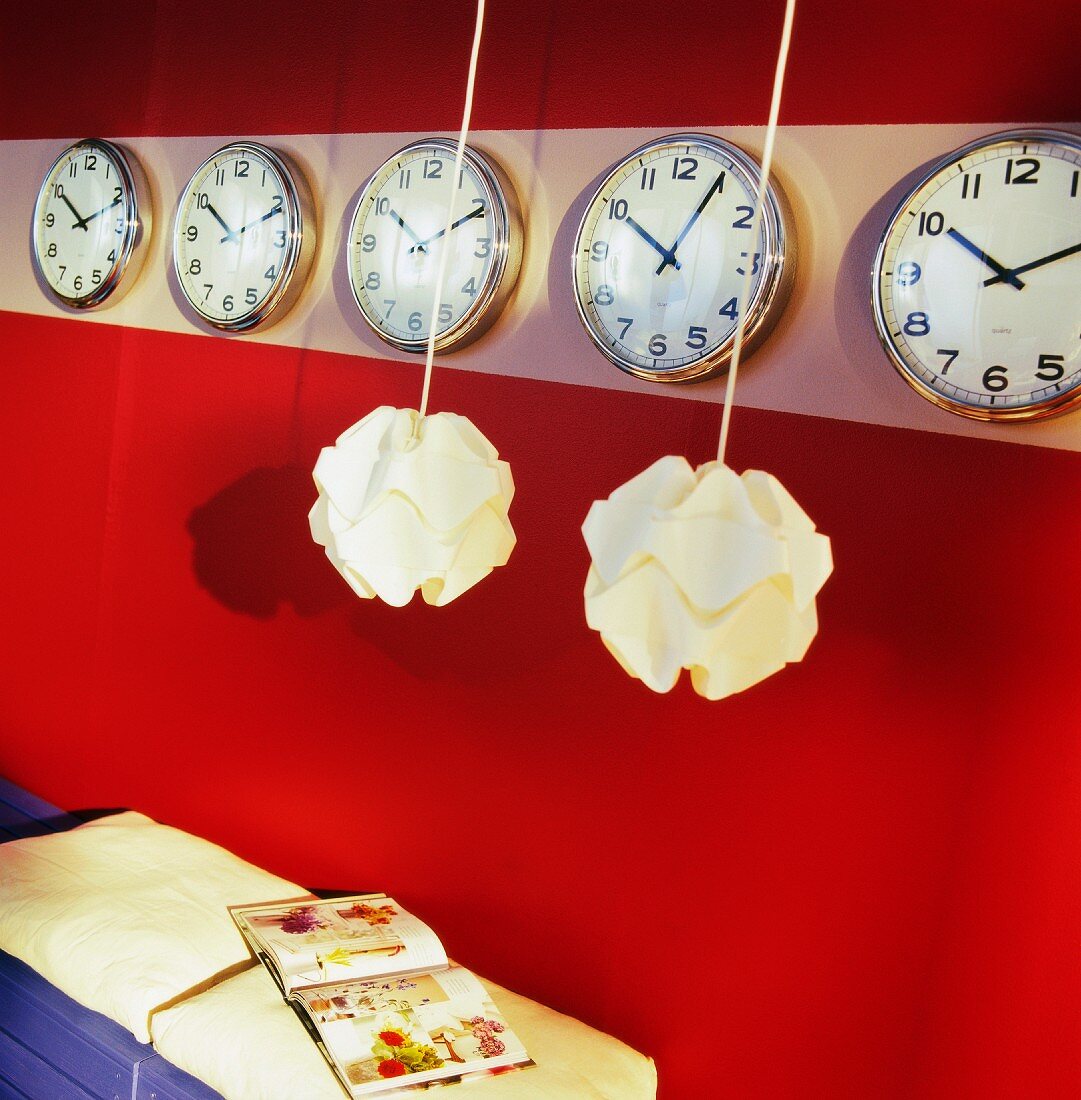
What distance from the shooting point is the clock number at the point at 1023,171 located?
1.50 meters

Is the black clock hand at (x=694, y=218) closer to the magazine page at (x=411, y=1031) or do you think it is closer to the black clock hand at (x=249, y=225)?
the black clock hand at (x=249, y=225)

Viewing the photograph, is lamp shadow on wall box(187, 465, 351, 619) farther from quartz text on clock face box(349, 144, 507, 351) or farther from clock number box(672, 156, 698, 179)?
clock number box(672, 156, 698, 179)

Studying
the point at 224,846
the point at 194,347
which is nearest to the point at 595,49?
the point at 194,347

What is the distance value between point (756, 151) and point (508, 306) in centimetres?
55

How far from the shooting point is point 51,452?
9.38 feet

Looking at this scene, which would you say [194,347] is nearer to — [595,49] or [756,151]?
[595,49]

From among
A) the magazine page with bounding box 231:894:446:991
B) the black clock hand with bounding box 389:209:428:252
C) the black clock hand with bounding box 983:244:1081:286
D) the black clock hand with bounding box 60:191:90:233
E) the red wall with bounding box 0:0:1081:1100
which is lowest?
the magazine page with bounding box 231:894:446:991

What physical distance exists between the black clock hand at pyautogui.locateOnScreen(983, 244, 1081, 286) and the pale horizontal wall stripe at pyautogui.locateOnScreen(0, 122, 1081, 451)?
210 millimetres

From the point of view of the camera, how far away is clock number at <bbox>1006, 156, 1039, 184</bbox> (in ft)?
4.93

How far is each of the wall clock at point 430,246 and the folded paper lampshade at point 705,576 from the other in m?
0.86

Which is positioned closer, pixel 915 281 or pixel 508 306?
pixel 915 281

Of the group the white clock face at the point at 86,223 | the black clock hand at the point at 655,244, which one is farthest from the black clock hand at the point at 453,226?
the white clock face at the point at 86,223

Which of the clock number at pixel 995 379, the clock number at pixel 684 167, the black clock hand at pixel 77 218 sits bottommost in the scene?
the clock number at pixel 995 379

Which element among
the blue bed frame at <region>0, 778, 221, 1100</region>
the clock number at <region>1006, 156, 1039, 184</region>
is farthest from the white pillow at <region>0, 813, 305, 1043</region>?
the clock number at <region>1006, 156, 1039, 184</region>
